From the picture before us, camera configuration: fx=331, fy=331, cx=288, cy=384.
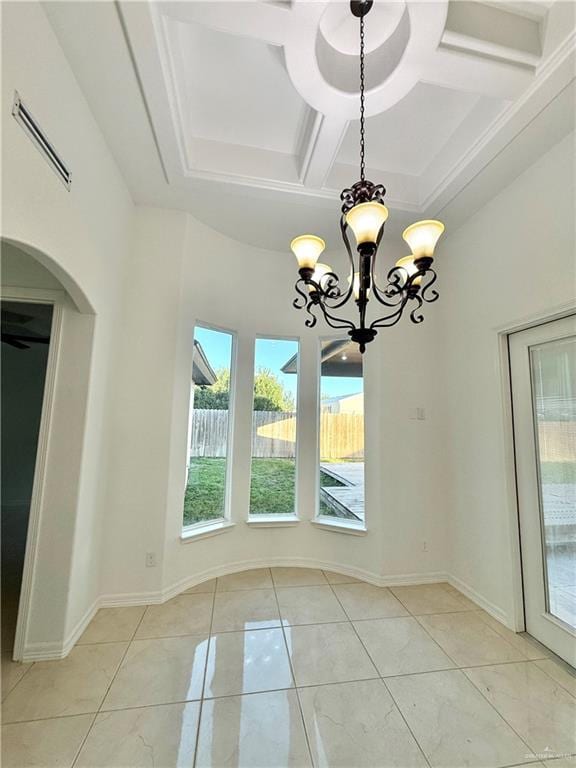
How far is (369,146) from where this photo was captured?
2.60 meters

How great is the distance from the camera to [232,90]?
2.17m

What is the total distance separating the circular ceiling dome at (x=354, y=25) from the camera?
169cm

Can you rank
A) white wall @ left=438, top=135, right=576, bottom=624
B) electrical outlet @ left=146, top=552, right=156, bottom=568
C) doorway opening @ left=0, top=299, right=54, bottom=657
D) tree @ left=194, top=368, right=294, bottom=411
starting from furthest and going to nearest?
doorway opening @ left=0, top=299, right=54, bottom=657 < tree @ left=194, top=368, right=294, bottom=411 < electrical outlet @ left=146, top=552, right=156, bottom=568 < white wall @ left=438, top=135, right=576, bottom=624

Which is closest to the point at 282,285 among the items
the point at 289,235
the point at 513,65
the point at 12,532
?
the point at 289,235

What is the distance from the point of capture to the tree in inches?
130

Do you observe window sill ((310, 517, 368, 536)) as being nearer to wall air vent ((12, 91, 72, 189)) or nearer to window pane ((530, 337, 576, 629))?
window pane ((530, 337, 576, 629))

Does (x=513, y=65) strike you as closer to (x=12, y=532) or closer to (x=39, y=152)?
(x=39, y=152)

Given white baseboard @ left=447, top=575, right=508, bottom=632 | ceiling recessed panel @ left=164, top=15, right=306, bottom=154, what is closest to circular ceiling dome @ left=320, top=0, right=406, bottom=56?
ceiling recessed panel @ left=164, top=15, right=306, bottom=154

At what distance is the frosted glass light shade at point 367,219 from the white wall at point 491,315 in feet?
4.89

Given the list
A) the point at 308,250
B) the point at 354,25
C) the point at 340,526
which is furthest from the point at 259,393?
the point at 354,25

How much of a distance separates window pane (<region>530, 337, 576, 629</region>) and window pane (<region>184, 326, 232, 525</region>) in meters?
2.63

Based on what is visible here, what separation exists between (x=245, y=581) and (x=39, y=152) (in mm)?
3358

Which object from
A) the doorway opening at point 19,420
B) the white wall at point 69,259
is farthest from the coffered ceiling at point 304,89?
the doorway opening at point 19,420

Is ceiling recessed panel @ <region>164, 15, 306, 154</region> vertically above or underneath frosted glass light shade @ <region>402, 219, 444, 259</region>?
above
